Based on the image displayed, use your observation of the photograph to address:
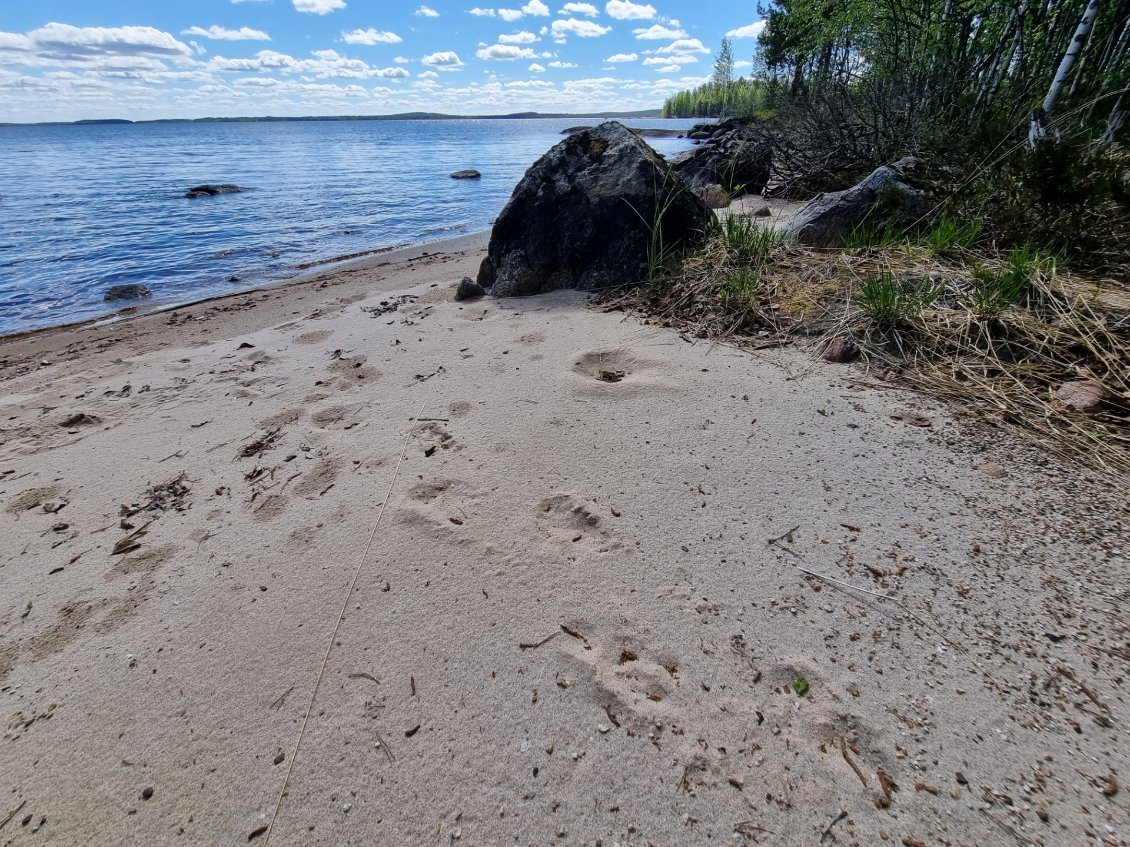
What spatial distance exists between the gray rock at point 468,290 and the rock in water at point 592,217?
0.13 m

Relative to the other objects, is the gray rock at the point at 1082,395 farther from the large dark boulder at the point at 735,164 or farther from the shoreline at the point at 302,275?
the shoreline at the point at 302,275

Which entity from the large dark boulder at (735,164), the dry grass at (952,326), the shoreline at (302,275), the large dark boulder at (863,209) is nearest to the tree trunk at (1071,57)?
the large dark boulder at (863,209)

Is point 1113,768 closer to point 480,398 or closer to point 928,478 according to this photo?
point 928,478

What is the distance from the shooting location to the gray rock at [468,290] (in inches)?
168

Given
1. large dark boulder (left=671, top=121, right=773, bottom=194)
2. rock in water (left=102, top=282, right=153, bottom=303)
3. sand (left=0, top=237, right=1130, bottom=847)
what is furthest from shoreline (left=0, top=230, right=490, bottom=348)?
sand (left=0, top=237, right=1130, bottom=847)

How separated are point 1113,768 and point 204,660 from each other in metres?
2.08

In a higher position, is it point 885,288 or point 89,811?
point 885,288

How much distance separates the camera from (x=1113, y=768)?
3.44ft

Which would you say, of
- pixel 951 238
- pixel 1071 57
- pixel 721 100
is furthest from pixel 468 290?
pixel 721 100

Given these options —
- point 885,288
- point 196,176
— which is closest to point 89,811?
point 885,288

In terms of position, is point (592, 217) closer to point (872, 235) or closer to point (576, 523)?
point (872, 235)

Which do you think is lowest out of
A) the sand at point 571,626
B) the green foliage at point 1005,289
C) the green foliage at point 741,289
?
the sand at point 571,626

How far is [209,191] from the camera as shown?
15.4 metres

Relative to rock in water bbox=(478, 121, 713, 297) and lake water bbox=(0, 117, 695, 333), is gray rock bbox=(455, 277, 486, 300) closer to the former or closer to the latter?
rock in water bbox=(478, 121, 713, 297)
